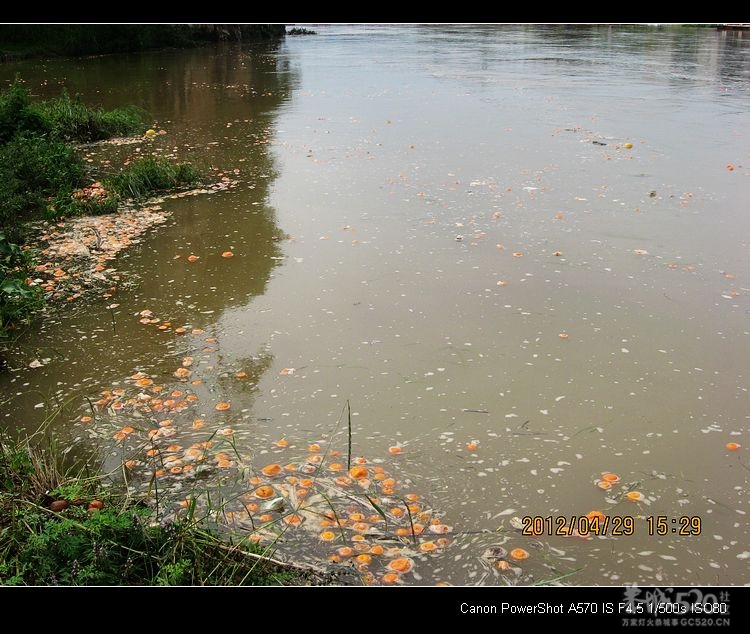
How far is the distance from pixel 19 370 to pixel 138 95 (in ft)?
41.9

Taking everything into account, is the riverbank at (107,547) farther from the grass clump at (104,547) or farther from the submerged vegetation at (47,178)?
the submerged vegetation at (47,178)

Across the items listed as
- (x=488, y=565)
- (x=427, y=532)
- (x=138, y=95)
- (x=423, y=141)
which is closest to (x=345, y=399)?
(x=427, y=532)

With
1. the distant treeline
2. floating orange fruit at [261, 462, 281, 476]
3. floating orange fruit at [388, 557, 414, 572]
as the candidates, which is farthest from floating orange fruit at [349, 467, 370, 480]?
the distant treeline

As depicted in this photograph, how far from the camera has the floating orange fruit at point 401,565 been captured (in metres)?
3.19

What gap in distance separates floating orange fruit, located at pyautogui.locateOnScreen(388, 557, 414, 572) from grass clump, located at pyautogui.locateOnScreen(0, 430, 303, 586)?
44 cm

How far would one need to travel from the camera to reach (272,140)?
466 inches

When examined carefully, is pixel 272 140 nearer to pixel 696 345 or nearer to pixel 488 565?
pixel 696 345

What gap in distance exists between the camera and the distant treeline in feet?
72.9

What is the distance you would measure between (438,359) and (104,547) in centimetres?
279

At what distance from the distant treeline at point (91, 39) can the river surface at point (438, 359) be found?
14100 millimetres

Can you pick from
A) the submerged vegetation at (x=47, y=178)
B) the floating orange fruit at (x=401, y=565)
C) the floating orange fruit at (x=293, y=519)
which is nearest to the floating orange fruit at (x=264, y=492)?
the floating orange fruit at (x=293, y=519)

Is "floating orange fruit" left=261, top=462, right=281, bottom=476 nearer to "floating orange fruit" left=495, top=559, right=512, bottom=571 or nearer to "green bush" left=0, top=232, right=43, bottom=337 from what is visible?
"floating orange fruit" left=495, top=559, right=512, bottom=571

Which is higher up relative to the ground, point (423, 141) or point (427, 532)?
point (423, 141)

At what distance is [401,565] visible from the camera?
3203mm
